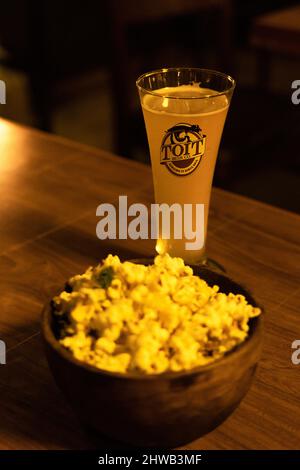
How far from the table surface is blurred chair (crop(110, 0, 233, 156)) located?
2.10ft

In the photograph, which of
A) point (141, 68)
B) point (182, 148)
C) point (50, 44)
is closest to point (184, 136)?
point (182, 148)

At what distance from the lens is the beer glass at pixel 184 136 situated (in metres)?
0.80

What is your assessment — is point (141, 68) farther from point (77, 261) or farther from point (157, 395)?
point (157, 395)

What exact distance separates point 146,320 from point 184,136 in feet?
1.00

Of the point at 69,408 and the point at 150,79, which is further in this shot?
the point at 150,79

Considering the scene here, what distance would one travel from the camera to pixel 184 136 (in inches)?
31.6

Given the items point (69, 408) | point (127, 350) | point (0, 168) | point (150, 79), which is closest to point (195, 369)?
point (127, 350)

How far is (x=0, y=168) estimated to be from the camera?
4.01 feet

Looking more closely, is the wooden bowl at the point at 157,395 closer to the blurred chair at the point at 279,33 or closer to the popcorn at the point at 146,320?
the popcorn at the point at 146,320

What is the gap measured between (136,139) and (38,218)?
1164mm

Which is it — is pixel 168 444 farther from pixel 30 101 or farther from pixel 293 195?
pixel 30 101

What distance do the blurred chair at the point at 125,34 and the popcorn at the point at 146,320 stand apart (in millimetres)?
1411

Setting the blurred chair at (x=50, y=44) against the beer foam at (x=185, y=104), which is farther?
the blurred chair at (x=50, y=44)

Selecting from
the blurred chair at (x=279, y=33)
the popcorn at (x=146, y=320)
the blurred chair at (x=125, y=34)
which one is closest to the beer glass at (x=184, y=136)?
the popcorn at (x=146, y=320)
